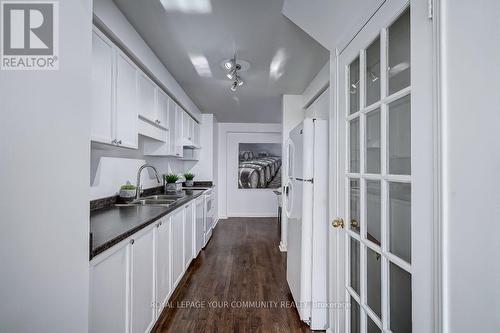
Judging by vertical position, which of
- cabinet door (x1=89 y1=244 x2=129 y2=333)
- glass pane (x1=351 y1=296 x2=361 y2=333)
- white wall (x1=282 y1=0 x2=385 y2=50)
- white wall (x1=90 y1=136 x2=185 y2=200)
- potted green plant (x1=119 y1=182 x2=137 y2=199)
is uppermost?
white wall (x1=282 y1=0 x2=385 y2=50)

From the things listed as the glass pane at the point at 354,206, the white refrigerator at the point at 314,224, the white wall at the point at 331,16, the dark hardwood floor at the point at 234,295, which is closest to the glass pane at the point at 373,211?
the glass pane at the point at 354,206

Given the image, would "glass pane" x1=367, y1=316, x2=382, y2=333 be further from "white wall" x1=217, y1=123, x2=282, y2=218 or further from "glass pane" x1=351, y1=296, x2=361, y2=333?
"white wall" x1=217, y1=123, x2=282, y2=218

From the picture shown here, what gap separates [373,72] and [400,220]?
29.4 inches

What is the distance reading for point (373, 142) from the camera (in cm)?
112

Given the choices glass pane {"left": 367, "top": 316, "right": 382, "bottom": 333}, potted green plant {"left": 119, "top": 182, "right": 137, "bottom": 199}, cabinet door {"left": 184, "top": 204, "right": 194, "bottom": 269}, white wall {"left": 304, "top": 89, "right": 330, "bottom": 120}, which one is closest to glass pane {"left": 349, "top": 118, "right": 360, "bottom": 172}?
glass pane {"left": 367, "top": 316, "right": 382, "bottom": 333}

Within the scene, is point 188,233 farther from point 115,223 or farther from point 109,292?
point 109,292

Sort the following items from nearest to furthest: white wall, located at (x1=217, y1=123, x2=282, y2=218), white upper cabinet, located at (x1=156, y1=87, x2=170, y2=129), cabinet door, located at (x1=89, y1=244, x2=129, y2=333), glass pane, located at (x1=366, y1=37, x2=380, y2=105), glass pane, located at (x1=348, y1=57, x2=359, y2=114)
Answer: cabinet door, located at (x1=89, y1=244, x2=129, y2=333) < glass pane, located at (x1=366, y1=37, x2=380, y2=105) < glass pane, located at (x1=348, y1=57, x2=359, y2=114) < white upper cabinet, located at (x1=156, y1=87, x2=170, y2=129) < white wall, located at (x1=217, y1=123, x2=282, y2=218)

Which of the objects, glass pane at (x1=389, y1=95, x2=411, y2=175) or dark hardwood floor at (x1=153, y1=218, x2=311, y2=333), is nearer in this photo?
glass pane at (x1=389, y1=95, x2=411, y2=175)

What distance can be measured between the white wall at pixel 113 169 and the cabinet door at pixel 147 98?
0.44 m

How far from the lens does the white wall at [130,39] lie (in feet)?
4.74

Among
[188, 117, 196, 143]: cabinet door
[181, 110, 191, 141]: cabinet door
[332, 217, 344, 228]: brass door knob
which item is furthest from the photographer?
[188, 117, 196, 143]: cabinet door

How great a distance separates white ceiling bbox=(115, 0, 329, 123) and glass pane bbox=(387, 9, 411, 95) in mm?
976

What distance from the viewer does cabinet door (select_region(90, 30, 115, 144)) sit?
1396 millimetres

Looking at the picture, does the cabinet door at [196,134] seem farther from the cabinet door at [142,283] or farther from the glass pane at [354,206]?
the glass pane at [354,206]
